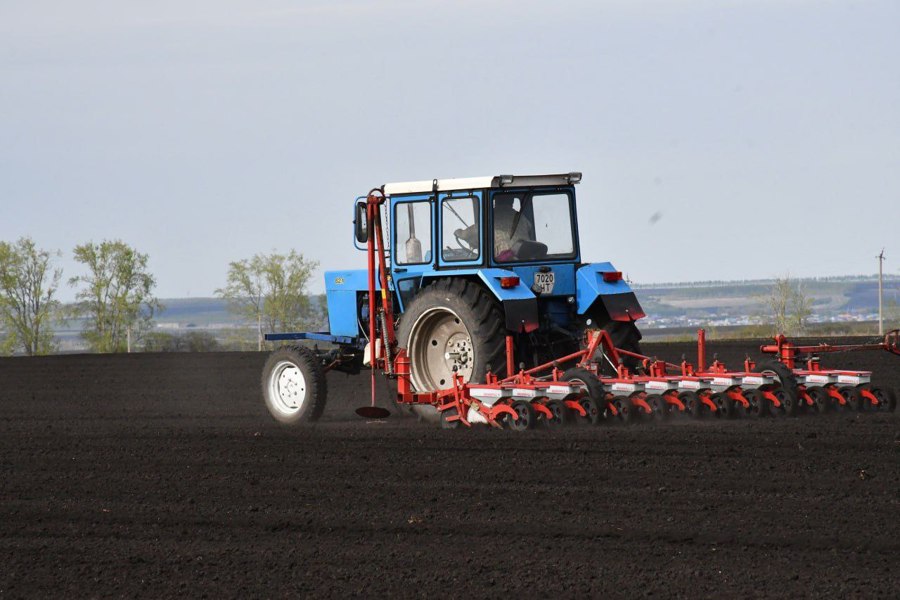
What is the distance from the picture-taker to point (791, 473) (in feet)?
26.1

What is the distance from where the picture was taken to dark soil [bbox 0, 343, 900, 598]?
5824 millimetres

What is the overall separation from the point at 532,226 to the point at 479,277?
729 millimetres

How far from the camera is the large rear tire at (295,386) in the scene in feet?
38.7

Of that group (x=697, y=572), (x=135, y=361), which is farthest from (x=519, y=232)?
(x=135, y=361)

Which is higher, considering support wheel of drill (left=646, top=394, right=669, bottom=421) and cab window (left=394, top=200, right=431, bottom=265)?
cab window (left=394, top=200, right=431, bottom=265)

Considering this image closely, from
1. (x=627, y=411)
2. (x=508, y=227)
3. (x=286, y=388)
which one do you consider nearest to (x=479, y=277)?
(x=508, y=227)

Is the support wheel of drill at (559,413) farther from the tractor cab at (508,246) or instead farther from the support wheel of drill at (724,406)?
the support wheel of drill at (724,406)

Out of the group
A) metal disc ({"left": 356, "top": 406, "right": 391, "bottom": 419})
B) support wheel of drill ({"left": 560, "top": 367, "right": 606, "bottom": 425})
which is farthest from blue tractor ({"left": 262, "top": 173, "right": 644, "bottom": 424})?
support wheel of drill ({"left": 560, "top": 367, "right": 606, "bottom": 425})

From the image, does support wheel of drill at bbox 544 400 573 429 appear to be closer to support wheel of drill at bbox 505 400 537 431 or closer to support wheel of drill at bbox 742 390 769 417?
support wheel of drill at bbox 505 400 537 431

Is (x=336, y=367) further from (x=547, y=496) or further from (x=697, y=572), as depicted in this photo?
(x=697, y=572)

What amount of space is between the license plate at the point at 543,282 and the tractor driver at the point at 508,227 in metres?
0.25

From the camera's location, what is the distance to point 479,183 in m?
10.8

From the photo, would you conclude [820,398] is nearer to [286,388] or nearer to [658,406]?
[658,406]

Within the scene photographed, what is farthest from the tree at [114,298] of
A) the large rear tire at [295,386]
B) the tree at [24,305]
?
the large rear tire at [295,386]
